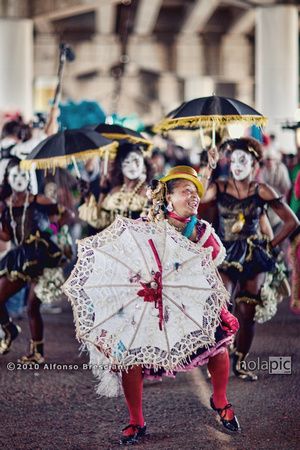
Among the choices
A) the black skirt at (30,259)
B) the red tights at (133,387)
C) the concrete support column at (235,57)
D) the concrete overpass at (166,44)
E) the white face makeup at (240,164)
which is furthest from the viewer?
the concrete support column at (235,57)

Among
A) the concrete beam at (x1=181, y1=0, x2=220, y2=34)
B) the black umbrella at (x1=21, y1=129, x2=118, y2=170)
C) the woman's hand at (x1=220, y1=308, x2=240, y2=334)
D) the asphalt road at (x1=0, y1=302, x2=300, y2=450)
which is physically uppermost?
the concrete beam at (x1=181, y1=0, x2=220, y2=34)

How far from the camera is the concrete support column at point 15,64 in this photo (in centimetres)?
2936

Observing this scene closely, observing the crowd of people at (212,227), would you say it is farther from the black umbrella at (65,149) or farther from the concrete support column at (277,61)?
the concrete support column at (277,61)

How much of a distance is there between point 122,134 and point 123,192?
703 mm

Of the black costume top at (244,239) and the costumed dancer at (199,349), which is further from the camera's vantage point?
the black costume top at (244,239)

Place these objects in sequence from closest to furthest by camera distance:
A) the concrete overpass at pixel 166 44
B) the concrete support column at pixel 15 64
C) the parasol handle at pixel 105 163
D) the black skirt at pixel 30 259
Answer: the black skirt at pixel 30 259
the parasol handle at pixel 105 163
the concrete support column at pixel 15 64
the concrete overpass at pixel 166 44

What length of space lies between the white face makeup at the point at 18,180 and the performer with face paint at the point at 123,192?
45.6 inches

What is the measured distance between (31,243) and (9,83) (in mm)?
20951

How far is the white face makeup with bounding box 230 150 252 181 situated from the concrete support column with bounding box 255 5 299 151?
2086 centimetres

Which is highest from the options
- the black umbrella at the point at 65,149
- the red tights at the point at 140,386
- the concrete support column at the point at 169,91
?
the concrete support column at the point at 169,91

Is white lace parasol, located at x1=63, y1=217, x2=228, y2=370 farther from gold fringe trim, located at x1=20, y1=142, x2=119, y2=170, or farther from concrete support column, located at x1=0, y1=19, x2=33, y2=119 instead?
concrete support column, located at x1=0, y1=19, x2=33, y2=119

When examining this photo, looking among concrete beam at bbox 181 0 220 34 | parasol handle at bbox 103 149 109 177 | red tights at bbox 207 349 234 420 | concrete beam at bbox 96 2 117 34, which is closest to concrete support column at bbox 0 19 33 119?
concrete beam at bbox 96 2 117 34

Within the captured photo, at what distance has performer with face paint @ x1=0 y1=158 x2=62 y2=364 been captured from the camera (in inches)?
361

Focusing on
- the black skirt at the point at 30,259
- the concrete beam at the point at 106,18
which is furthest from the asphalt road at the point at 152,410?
the concrete beam at the point at 106,18
